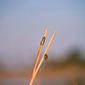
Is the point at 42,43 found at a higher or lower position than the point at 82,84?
higher

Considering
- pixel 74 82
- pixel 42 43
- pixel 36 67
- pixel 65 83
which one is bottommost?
pixel 65 83

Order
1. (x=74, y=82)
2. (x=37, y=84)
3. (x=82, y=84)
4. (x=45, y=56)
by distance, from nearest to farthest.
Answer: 1. (x=45, y=56)
2. (x=37, y=84)
3. (x=74, y=82)
4. (x=82, y=84)

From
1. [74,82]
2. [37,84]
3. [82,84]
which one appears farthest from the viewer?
[82,84]

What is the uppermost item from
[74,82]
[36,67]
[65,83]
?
[36,67]

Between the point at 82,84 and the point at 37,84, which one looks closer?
the point at 37,84

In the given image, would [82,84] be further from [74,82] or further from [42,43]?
[42,43]

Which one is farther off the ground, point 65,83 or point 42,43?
point 42,43

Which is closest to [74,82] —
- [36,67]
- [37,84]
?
[37,84]

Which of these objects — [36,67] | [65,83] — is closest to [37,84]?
[36,67]

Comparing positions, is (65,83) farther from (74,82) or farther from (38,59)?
(38,59)
